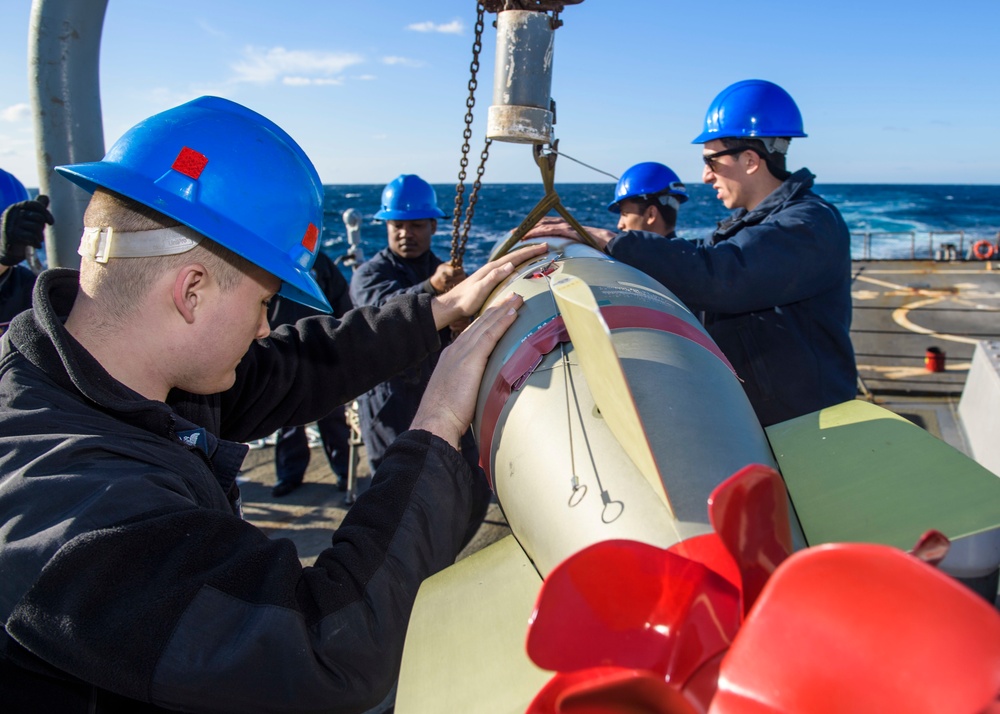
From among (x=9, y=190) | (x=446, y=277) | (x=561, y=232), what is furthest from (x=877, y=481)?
(x=9, y=190)

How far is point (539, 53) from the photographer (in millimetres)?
2537

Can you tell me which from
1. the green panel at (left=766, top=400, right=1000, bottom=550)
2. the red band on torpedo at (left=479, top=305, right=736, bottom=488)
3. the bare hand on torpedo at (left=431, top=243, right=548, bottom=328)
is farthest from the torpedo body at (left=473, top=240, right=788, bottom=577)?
the bare hand on torpedo at (left=431, top=243, right=548, bottom=328)

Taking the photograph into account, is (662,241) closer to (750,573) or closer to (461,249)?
(461,249)

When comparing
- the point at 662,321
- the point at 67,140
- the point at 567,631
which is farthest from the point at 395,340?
the point at 67,140

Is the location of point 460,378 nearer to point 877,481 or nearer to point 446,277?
point 877,481

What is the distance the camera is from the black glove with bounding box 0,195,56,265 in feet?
10.4

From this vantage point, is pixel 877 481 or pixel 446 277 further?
pixel 446 277

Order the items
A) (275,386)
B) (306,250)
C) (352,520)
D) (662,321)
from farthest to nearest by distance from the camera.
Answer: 1. (275,386)
2. (662,321)
3. (306,250)
4. (352,520)

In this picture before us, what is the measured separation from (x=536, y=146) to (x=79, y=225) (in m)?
1.87

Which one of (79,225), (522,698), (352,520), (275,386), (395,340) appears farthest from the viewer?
(79,225)

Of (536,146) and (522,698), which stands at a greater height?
(536,146)

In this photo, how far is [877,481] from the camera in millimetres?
1422

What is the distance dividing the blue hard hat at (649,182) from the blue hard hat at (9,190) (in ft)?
11.8

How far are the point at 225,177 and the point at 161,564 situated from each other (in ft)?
2.68
